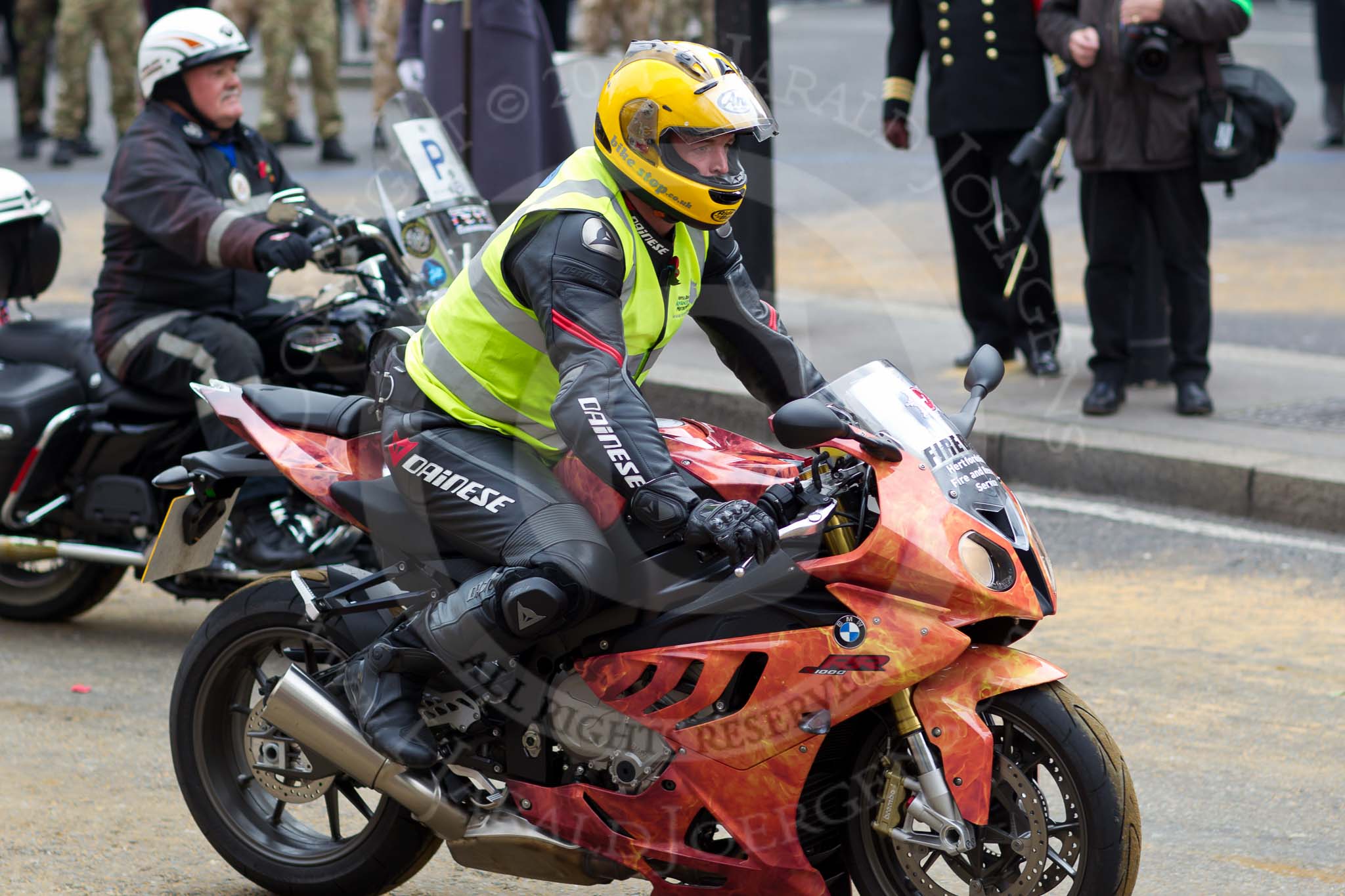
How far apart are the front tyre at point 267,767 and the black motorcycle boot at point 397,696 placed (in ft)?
0.60

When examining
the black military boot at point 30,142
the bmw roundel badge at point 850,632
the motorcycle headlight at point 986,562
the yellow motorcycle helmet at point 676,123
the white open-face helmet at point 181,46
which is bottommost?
the black military boot at point 30,142

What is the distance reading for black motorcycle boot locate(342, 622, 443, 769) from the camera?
3.65 metres

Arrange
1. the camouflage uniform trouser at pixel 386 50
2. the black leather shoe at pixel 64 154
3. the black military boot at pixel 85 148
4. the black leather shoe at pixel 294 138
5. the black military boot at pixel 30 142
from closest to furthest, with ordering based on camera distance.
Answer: the camouflage uniform trouser at pixel 386 50 → the black leather shoe at pixel 64 154 → the black military boot at pixel 85 148 → the black military boot at pixel 30 142 → the black leather shoe at pixel 294 138

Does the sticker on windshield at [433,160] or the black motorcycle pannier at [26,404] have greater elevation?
the sticker on windshield at [433,160]

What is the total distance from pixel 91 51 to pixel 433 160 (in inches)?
381

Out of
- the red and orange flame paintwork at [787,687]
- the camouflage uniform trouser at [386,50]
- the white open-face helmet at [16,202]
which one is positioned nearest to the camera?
the red and orange flame paintwork at [787,687]

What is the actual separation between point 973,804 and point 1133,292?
16.8 feet

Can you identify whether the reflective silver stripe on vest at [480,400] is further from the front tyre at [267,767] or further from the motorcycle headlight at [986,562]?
the motorcycle headlight at [986,562]

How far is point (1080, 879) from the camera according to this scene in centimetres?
333

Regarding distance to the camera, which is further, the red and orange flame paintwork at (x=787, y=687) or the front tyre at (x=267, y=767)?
the front tyre at (x=267, y=767)

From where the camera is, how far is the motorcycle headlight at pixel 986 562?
3312mm

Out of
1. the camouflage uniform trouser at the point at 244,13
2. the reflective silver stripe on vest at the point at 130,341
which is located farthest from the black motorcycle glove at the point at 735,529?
the camouflage uniform trouser at the point at 244,13

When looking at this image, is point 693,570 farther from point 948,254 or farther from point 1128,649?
point 948,254

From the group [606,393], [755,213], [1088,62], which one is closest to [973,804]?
[606,393]
